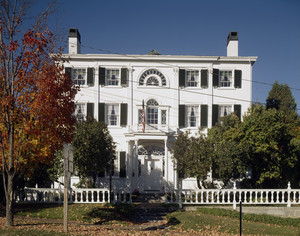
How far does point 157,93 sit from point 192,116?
3151 millimetres

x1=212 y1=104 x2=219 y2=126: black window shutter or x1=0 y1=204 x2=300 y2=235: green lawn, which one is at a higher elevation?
x1=212 y1=104 x2=219 y2=126: black window shutter

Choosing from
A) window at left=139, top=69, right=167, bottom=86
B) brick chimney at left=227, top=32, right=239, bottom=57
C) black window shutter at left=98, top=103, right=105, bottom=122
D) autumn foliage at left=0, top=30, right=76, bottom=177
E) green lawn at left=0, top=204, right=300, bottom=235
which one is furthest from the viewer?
brick chimney at left=227, top=32, right=239, bottom=57

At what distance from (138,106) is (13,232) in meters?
14.0

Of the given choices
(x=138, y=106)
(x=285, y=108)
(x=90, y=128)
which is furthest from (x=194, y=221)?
(x=285, y=108)

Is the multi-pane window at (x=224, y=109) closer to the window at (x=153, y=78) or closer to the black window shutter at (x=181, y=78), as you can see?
the black window shutter at (x=181, y=78)

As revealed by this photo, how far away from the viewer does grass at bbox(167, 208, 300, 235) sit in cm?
1260

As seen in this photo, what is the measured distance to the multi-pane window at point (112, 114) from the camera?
73.4 ft

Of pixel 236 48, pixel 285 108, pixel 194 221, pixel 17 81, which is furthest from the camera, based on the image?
pixel 285 108

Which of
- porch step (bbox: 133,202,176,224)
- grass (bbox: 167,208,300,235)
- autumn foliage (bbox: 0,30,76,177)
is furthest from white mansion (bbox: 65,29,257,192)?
autumn foliage (bbox: 0,30,76,177)

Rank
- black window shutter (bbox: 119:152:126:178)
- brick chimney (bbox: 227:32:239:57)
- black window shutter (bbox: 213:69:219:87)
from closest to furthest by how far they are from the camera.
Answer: black window shutter (bbox: 119:152:126:178) < black window shutter (bbox: 213:69:219:87) < brick chimney (bbox: 227:32:239:57)

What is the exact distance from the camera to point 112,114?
73.4ft

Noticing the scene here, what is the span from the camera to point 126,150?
71.3 ft

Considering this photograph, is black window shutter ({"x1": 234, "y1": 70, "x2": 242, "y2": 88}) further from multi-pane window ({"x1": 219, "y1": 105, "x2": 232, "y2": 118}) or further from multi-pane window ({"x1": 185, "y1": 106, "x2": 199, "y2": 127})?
multi-pane window ({"x1": 185, "y1": 106, "x2": 199, "y2": 127})

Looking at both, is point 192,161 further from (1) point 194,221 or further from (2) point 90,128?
(2) point 90,128
